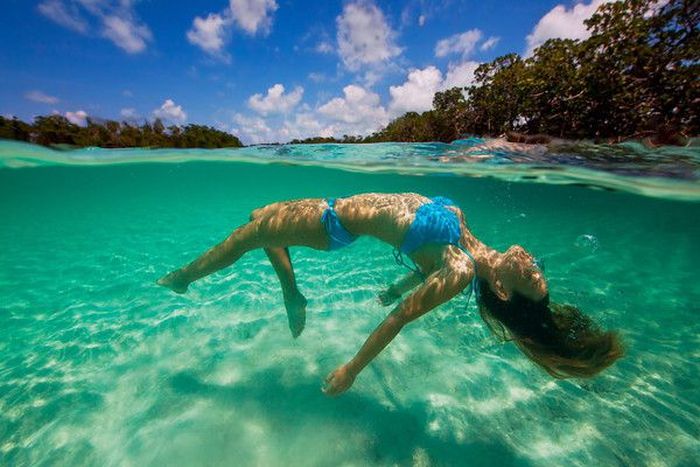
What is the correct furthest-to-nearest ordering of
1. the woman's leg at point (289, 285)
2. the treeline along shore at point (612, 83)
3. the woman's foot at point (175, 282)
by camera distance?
the treeline along shore at point (612, 83) → the woman's leg at point (289, 285) → the woman's foot at point (175, 282)

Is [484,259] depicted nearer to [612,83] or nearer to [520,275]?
[520,275]

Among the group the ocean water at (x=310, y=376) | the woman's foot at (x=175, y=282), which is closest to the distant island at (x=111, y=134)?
the ocean water at (x=310, y=376)

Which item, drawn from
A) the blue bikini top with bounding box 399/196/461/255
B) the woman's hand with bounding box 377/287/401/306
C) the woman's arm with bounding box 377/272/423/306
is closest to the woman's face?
the blue bikini top with bounding box 399/196/461/255

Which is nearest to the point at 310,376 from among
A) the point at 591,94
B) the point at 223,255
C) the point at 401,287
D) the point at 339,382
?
the point at 339,382

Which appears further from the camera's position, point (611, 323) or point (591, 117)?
point (591, 117)

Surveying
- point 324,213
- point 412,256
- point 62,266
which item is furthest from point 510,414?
point 62,266

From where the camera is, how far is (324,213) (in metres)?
3.28

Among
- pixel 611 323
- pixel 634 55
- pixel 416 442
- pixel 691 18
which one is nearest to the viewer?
pixel 416 442

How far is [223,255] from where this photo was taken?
11.6 feet

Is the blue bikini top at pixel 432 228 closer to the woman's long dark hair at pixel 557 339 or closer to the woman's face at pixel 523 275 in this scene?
the woman's face at pixel 523 275

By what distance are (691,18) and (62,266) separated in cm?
2041

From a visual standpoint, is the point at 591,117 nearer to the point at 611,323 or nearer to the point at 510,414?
the point at 611,323

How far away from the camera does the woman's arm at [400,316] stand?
264 centimetres

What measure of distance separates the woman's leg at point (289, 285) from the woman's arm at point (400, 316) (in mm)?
1659
